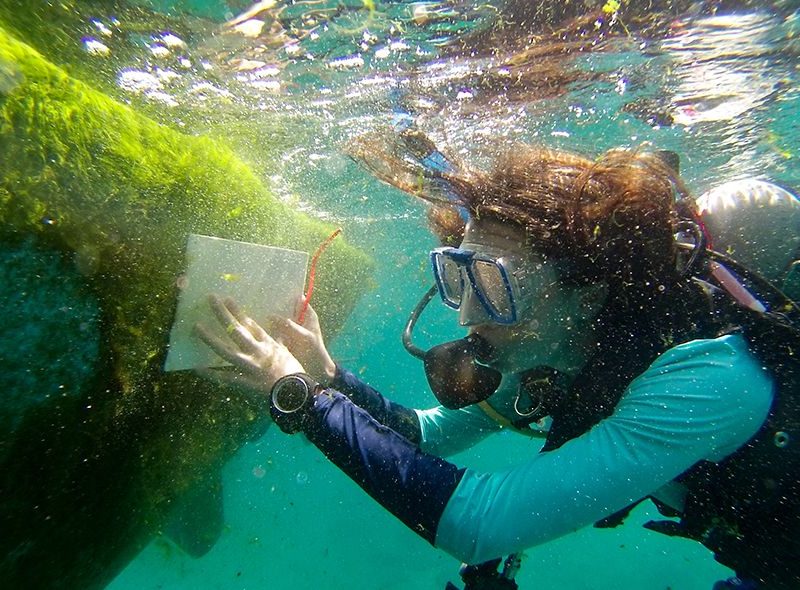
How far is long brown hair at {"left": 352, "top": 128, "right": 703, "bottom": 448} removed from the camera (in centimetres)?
249

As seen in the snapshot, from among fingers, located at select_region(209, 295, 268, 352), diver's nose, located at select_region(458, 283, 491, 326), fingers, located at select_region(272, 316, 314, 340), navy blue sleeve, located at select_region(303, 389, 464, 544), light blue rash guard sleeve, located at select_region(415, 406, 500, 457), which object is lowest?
light blue rash guard sleeve, located at select_region(415, 406, 500, 457)

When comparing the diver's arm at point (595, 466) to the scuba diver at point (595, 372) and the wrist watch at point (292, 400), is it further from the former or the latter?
the wrist watch at point (292, 400)

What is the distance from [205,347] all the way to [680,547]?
25.6 metres

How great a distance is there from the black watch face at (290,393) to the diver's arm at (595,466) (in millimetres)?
Result: 545

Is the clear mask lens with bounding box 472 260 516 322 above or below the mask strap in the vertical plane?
A: above

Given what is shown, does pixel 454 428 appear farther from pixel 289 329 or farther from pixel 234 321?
pixel 234 321

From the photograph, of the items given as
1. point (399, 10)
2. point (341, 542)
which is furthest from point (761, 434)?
point (341, 542)

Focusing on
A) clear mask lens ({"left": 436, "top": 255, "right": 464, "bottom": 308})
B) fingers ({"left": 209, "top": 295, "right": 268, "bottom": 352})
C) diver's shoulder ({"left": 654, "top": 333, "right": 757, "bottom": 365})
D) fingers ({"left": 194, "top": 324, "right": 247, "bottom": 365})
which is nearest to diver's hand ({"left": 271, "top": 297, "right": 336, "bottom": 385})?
fingers ({"left": 209, "top": 295, "right": 268, "bottom": 352})

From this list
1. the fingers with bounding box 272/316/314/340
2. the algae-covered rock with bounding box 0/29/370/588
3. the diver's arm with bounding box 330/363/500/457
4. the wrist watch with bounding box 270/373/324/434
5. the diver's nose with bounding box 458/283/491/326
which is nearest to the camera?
the algae-covered rock with bounding box 0/29/370/588

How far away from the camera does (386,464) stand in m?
2.39

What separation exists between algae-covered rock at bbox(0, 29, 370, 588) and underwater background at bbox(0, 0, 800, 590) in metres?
0.02

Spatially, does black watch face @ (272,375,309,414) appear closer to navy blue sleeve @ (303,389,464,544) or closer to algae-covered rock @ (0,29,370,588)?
navy blue sleeve @ (303,389,464,544)

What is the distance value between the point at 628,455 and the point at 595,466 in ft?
0.53

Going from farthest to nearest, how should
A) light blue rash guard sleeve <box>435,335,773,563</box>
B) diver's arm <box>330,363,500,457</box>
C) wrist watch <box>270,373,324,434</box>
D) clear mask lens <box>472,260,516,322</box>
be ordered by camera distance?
diver's arm <box>330,363,500,457</box> < clear mask lens <box>472,260,516,322</box> < wrist watch <box>270,373,324,434</box> < light blue rash guard sleeve <box>435,335,773,563</box>
